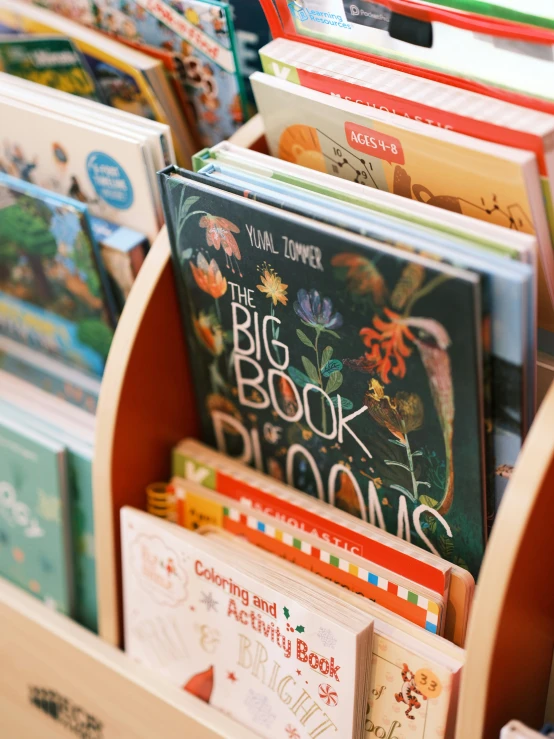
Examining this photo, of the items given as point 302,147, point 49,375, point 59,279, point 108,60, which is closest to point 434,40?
point 302,147

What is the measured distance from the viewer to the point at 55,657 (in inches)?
37.1

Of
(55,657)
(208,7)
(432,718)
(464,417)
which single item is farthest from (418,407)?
(55,657)

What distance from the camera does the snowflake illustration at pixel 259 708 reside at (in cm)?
77

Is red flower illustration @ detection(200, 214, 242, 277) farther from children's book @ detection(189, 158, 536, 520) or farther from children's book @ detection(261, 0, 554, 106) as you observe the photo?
children's book @ detection(261, 0, 554, 106)

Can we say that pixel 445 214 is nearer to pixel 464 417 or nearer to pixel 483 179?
pixel 483 179

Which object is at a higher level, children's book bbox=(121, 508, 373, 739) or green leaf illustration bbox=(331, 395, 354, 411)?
green leaf illustration bbox=(331, 395, 354, 411)

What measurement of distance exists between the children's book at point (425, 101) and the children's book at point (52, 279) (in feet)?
0.84

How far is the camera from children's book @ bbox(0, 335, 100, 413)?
3.21ft

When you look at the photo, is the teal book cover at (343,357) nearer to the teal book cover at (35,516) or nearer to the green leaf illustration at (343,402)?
the green leaf illustration at (343,402)

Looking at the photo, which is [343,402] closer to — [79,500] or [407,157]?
[407,157]

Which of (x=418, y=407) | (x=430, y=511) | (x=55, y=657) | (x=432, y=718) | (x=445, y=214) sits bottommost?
(x=55, y=657)

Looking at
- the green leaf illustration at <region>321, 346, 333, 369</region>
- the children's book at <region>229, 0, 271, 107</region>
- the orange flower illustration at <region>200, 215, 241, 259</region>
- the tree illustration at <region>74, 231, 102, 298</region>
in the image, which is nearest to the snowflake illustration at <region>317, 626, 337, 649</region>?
the green leaf illustration at <region>321, 346, 333, 369</region>

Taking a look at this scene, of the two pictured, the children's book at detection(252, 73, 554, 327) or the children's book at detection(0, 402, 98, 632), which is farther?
the children's book at detection(0, 402, 98, 632)

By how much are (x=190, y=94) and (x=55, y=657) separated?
653 millimetres
